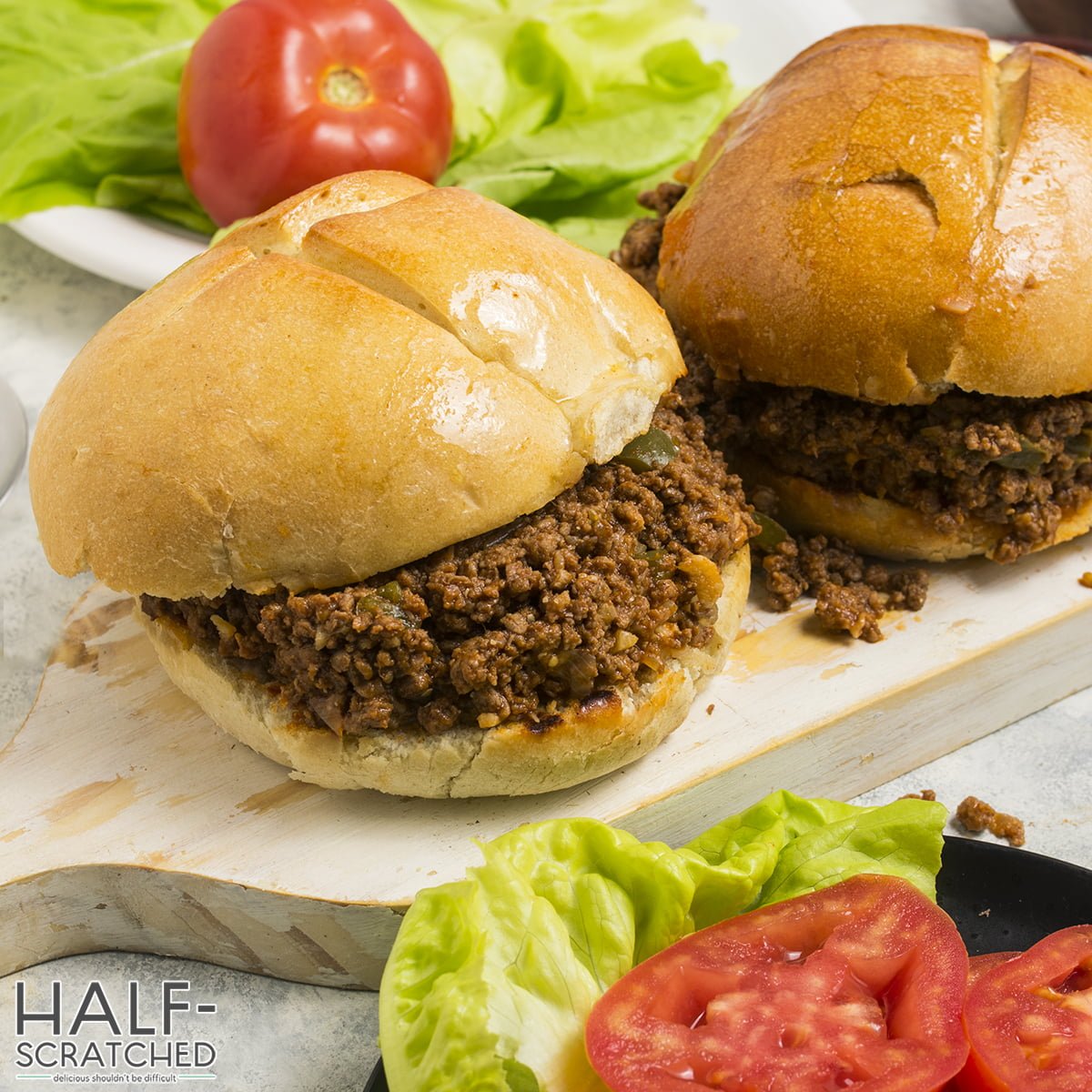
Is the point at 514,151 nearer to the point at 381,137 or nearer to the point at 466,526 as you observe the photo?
the point at 381,137

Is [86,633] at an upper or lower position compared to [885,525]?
lower

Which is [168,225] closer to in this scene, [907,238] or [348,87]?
[348,87]

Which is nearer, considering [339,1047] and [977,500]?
[339,1047]

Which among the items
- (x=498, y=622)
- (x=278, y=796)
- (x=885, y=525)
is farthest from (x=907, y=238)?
(x=278, y=796)

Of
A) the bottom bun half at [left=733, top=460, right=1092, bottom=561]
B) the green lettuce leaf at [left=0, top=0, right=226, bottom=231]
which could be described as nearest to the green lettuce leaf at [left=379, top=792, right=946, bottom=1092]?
the bottom bun half at [left=733, top=460, right=1092, bottom=561]

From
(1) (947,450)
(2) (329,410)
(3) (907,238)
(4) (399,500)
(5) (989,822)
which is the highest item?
(3) (907,238)

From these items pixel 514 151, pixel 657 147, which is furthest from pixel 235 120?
pixel 657 147

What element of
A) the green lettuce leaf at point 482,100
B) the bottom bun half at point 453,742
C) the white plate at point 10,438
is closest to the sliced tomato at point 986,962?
the bottom bun half at point 453,742
